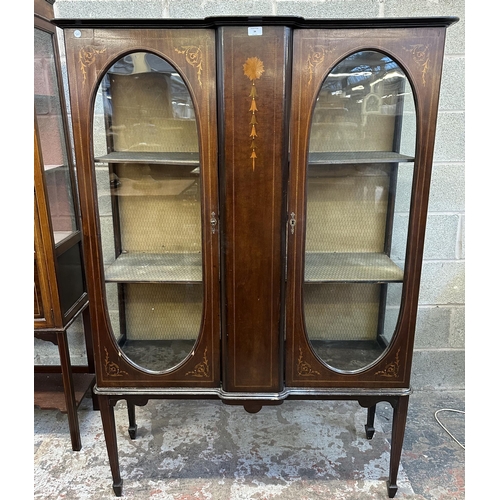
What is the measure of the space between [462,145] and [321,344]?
42.6 inches

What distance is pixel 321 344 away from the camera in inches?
55.9

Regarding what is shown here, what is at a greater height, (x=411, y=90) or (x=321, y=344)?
(x=411, y=90)

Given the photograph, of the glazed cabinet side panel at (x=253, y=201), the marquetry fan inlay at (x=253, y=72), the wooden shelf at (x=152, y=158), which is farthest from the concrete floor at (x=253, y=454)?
the marquetry fan inlay at (x=253, y=72)

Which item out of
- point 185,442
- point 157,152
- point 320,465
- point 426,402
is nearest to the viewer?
point 157,152

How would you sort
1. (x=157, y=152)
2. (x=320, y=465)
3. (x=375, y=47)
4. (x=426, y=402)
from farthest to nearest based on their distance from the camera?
(x=426, y=402) < (x=320, y=465) < (x=157, y=152) < (x=375, y=47)

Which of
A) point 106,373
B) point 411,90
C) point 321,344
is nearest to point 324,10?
point 411,90

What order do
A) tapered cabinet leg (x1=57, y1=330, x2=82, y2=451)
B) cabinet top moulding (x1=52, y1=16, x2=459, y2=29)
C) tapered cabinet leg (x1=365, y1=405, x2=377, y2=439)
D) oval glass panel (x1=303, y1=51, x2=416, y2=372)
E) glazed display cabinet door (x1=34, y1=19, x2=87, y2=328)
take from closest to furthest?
cabinet top moulding (x1=52, y1=16, x2=459, y2=29)
oval glass panel (x1=303, y1=51, x2=416, y2=372)
glazed display cabinet door (x1=34, y1=19, x2=87, y2=328)
tapered cabinet leg (x1=57, y1=330, x2=82, y2=451)
tapered cabinet leg (x1=365, y1=405, x2=377, y2=439)

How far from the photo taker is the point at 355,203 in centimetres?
144

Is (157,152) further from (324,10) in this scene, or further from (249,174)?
(324,10)

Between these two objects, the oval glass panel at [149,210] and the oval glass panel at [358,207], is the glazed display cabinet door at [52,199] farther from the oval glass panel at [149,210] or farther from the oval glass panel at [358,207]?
the oval glass panel at [358,207]

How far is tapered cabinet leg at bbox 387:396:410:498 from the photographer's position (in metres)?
1.44

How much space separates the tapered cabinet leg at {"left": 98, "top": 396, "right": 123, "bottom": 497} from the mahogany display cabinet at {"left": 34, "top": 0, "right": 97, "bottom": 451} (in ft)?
0.99

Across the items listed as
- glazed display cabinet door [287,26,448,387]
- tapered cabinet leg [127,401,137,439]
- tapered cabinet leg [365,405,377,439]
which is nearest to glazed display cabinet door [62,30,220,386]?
glazed display cabinet door [287,26,448,387]

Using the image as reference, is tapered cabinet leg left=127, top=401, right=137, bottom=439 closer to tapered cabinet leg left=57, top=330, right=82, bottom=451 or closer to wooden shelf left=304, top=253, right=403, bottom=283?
tapered cabinet leg left=57, top=330, right=82, bottom=451
